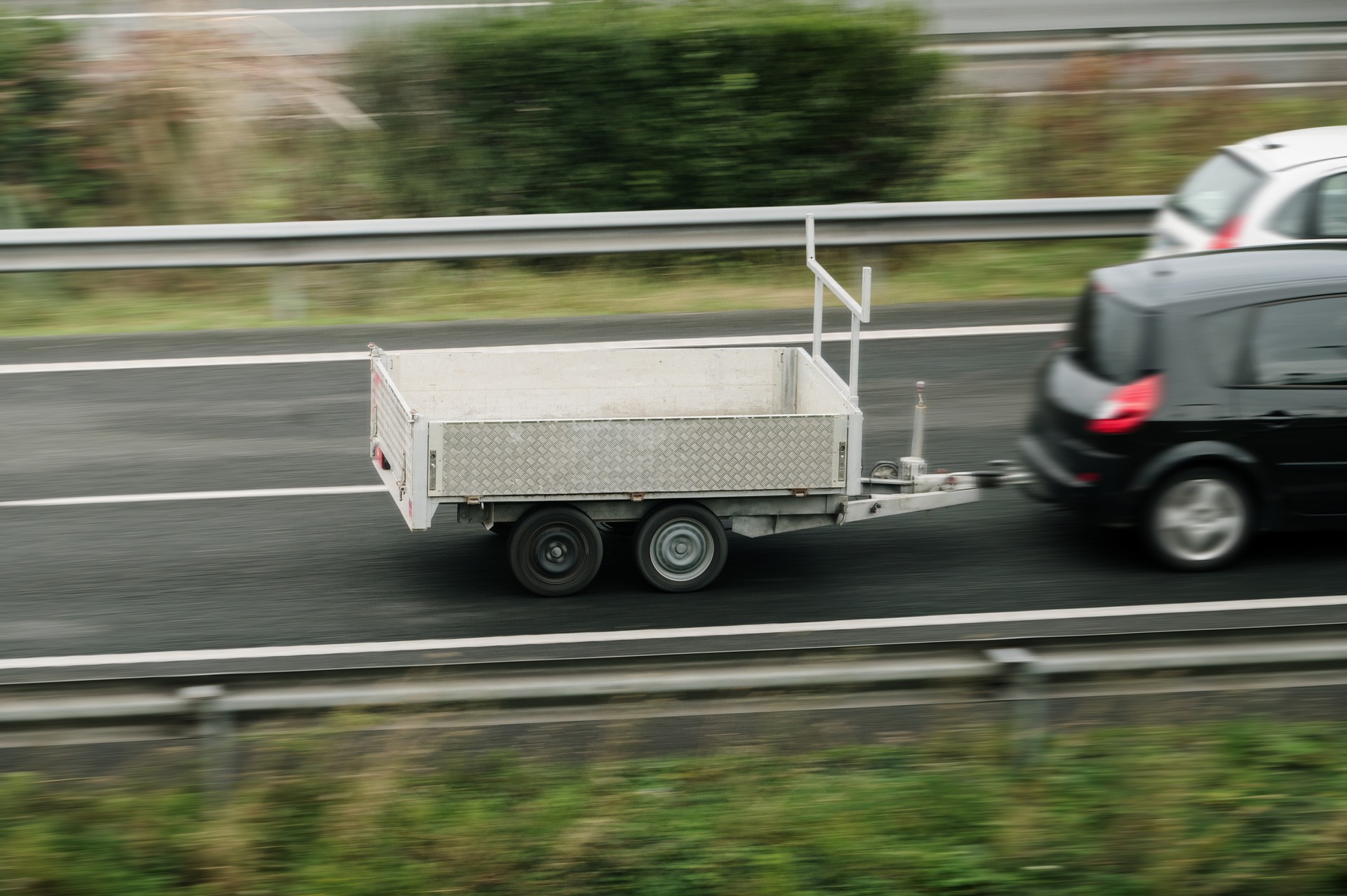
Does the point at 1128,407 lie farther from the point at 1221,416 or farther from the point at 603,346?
the point at 603,346

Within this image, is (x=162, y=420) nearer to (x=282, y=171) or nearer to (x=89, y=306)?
(x=89, y=306)

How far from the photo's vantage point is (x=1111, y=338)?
855cm

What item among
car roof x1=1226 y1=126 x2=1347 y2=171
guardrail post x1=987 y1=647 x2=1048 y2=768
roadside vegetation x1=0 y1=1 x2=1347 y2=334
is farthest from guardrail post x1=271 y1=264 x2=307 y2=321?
guardrail post x1=987 y1=647 x2=1048 y2=768

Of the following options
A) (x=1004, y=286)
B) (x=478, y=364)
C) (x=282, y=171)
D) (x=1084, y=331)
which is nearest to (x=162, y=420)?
(x=478, y=364)

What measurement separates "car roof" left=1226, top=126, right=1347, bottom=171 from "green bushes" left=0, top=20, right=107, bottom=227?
1013 centimetres

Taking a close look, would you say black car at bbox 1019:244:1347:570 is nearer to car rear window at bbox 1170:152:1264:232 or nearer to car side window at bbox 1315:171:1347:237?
car side window at bbox 1315:171:1347:237

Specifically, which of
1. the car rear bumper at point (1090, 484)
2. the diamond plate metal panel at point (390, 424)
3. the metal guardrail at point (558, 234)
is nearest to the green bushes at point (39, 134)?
the metal guardrail at point (558, 234)

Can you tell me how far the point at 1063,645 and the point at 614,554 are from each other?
3986 mm

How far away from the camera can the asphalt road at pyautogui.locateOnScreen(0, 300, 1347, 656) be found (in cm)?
786

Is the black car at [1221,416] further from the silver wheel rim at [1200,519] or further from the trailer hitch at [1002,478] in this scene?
the trailer hitch at [1002,478]

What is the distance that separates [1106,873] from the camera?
15.9ft

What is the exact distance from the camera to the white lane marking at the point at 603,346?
11.7 meters

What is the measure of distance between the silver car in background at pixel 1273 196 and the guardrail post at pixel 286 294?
690cm

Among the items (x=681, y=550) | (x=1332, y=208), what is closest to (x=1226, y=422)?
(x=1332, y=208)
